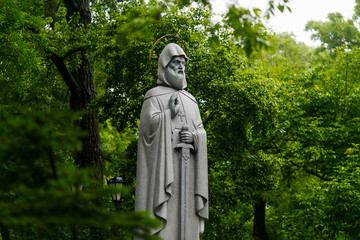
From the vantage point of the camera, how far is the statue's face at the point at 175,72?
29.7 ft

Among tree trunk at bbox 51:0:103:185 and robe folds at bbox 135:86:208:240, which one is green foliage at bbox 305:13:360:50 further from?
robe folds at bbox 135:86:208:240

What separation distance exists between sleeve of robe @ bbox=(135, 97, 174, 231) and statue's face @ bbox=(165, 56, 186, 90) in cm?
59

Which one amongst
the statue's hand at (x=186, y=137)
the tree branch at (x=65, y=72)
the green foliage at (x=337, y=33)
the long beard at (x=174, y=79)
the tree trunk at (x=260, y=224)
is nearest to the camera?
the statue's hand at (x=186, y=137)

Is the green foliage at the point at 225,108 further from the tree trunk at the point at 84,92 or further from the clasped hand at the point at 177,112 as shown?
the clasped hand at the point at 177,112

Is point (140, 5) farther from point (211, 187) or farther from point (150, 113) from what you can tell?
point (150, 113)

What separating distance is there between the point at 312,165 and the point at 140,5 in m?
8.85

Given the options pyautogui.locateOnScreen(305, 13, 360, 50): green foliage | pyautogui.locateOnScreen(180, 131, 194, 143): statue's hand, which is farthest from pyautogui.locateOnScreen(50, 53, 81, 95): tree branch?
pyautogui.locateOnScreen(305, 13, 360, 50): green foliage

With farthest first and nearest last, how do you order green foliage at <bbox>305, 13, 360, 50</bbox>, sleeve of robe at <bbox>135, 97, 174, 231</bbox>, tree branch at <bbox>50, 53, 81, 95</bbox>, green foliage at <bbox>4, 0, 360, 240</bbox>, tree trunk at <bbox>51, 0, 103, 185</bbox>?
green foliage at <bbox>305, 13, 360, 50</bbox> → tree branch at <bbox>50, 53, 81, 95</bbox> → tree trunk at <bbox>51, 0, 103, 185</bbox> → green foliage at <bbox>4, 0, 360, 240</bbox> → sleeve of robe at <bbox>135, 97, 174, 231</bbox>

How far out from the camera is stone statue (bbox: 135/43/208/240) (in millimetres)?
8156

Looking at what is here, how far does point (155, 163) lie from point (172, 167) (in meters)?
0.25

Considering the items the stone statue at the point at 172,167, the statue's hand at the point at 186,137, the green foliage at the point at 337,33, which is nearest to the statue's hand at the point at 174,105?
the stone statue at the point at 172,167

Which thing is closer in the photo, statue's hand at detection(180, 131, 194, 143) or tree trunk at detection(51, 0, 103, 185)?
statue's hand at detection(180, 131, 194, 143)

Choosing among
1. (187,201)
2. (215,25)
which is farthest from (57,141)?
(187,201)

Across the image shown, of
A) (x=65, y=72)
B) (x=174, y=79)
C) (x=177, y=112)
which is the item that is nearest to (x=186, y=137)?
(x=177, y=112)
